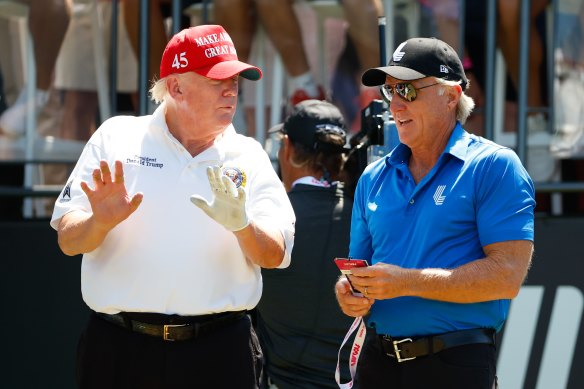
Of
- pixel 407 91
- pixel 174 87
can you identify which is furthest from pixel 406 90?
pixel 174 87

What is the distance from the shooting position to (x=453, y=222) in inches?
118

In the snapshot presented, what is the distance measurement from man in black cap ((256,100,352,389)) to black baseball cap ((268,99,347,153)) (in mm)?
149

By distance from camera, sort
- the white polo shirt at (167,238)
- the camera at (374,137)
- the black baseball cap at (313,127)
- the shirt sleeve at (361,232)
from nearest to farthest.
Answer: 1. the white polo shirt at (167,238)
2. the shirt sleeve at (361,232)
3. the camera at (374,137)
4. the black baseball cap at (313,127)

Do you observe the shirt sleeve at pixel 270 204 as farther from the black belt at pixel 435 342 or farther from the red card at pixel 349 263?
the black belt at pixel 435 342

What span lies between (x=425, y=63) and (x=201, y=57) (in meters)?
0.73

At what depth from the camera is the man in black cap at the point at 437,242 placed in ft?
9.63

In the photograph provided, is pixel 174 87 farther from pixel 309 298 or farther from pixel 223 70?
pixel 309 298

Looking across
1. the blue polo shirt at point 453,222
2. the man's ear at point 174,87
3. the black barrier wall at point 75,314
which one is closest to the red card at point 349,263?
the blue polo shirt at point 453,222

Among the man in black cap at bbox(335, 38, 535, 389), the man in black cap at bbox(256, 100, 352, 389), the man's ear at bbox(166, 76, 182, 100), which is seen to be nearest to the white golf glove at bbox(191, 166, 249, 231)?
the man in black cap at bbox(335, 38, 535, 389)

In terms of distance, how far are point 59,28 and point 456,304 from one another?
3.09 meters

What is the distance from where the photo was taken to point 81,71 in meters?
5.37

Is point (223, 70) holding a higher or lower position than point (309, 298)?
higher

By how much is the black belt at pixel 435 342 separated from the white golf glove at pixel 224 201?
2.02 feet

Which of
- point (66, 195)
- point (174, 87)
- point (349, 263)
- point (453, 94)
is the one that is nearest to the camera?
point (349, 263)
